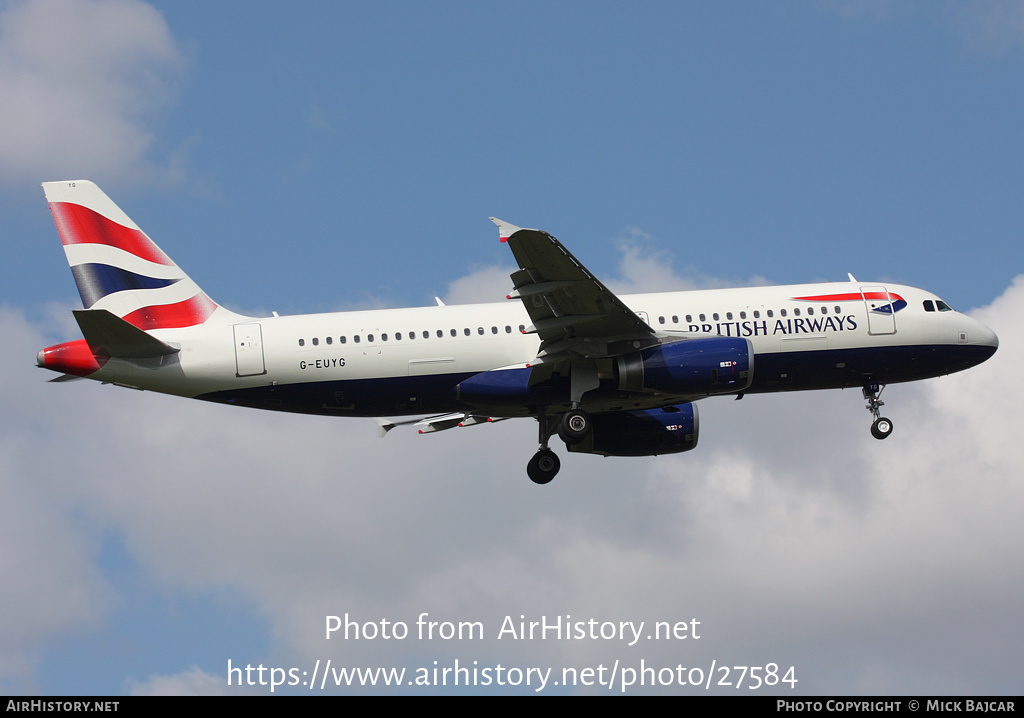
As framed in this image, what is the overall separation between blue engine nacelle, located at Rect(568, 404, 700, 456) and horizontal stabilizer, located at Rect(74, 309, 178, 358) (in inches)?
625

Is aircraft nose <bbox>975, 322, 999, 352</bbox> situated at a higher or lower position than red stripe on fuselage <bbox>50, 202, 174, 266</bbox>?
higher

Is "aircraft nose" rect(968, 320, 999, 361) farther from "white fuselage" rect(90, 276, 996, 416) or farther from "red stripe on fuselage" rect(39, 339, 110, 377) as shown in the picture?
"red stripe on fuselage" rect(39, 339, 110, 377)

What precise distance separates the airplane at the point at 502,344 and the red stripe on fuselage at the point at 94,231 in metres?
0.05

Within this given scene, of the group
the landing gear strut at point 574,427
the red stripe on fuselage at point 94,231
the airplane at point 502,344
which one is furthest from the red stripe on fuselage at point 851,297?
the red stripe on fuselage at point 94,231

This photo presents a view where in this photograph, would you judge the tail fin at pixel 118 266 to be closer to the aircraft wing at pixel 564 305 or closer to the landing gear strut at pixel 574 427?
the aircraft wing at pixel 564 305

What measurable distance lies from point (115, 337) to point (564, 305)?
14.5 meters

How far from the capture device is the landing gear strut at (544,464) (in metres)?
45.4

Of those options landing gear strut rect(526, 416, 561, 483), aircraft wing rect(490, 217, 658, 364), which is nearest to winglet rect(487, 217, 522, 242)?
aircraft wing rect(490, 217, 658, 364)

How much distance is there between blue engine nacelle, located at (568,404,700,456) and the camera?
4688 cm

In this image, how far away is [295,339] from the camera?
4166 centimetres

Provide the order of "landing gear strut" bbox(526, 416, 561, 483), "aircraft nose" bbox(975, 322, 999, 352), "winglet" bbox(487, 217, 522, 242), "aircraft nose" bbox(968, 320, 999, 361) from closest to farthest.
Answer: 1. "winglet" bbox(487, 217, 522, 242)
2. "aircraft nose" bbox(968, 320, 999, 361)
3. "aircraft nose" bbox(975, 322, 999, 352)
4. "landing gear strut" bbox(526, 416, 561, 483)
